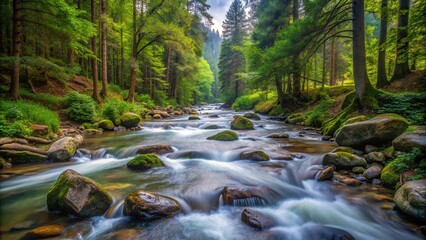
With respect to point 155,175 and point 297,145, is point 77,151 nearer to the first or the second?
point 155,175

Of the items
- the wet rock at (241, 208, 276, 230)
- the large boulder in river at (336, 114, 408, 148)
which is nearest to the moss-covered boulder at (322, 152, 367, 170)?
the large boulder in river at (336, 114, 408, 148)

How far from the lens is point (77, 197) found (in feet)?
13.2

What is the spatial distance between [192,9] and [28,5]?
22.6 m

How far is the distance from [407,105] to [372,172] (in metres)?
4.62

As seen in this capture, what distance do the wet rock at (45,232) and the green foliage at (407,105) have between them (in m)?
9.82

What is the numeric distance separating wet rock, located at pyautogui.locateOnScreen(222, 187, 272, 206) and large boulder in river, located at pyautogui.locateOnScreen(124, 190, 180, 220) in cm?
108

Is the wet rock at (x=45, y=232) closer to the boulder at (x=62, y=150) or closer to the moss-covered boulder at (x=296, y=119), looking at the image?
the boulder at (x=62, y=150)

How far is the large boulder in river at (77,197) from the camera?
13.1ft

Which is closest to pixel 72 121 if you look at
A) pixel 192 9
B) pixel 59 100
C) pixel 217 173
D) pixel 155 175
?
pixel 59 100

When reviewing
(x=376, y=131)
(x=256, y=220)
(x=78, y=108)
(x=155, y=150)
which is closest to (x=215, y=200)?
(x=256, y=220)

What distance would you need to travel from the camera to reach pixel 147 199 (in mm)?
4207

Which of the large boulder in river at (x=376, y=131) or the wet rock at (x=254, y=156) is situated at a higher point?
the large boulder in river at (x=376, y=131)

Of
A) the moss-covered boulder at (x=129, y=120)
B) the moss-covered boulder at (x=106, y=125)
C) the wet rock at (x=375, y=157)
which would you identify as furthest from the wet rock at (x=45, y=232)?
the moss-covered boulder at (x=129, y=120)

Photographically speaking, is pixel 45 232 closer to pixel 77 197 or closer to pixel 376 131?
pixel 77 197
